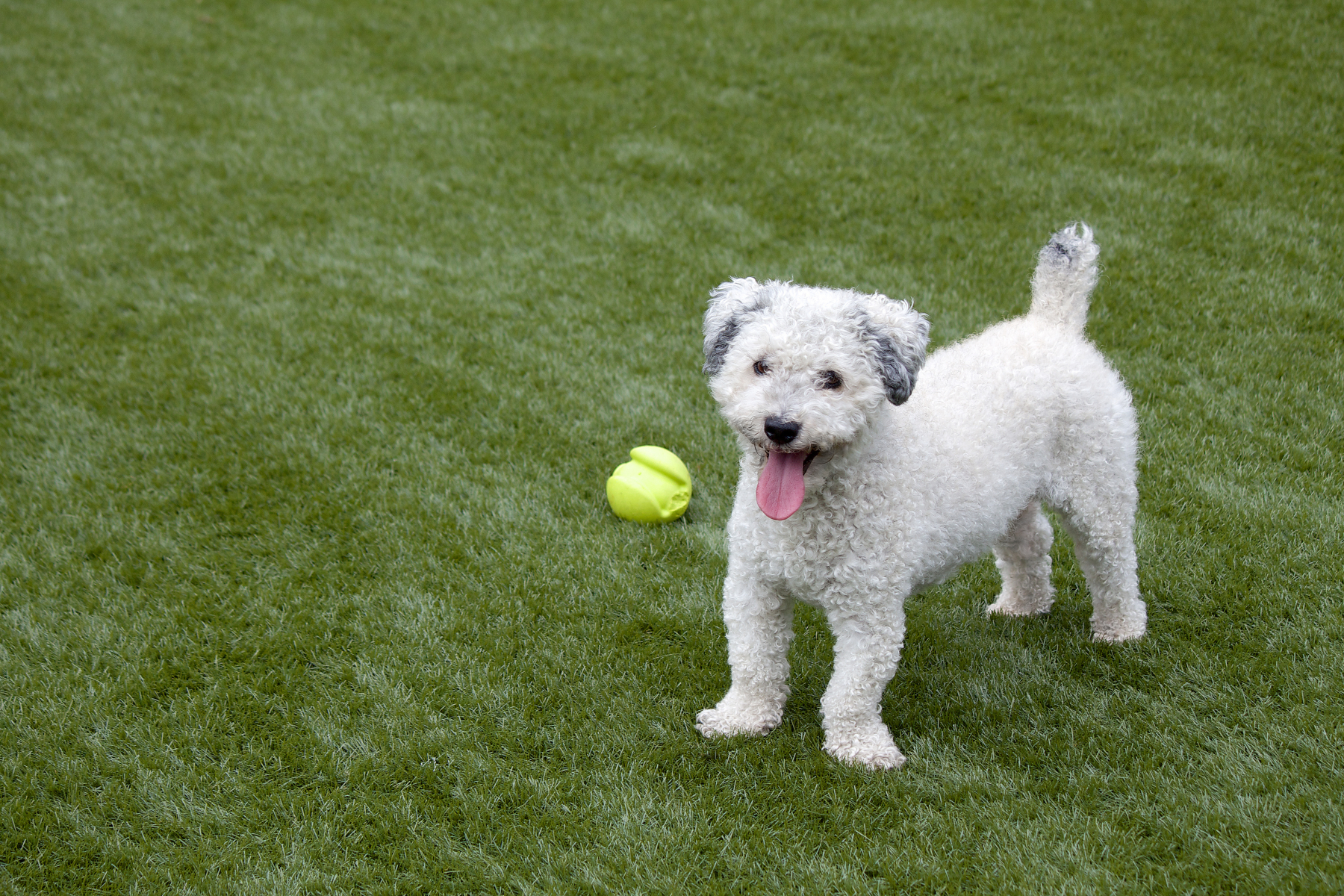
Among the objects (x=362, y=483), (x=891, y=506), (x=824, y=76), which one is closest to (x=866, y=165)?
(x=824, y=76)

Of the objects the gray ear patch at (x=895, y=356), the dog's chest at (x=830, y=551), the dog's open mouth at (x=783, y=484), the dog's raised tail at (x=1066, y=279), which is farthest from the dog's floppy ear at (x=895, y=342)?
the dog's raised tail at (x=1066, y=279)

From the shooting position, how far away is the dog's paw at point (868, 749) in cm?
354

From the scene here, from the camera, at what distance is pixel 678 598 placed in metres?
4.48

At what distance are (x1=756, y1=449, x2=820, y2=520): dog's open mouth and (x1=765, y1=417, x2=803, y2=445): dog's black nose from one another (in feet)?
0.37

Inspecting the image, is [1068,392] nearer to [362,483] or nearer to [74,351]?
[362,483]

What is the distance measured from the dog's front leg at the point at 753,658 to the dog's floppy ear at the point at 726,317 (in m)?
0.70

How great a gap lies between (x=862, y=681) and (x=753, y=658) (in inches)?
14.7

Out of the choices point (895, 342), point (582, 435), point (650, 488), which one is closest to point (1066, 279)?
point (895, 342)

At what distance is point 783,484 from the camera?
3.18m

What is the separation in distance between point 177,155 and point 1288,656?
818 centimetres

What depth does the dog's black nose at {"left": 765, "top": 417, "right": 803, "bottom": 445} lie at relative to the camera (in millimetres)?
3035

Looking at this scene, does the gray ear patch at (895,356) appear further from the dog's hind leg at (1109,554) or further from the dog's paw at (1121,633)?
the dog's paw at (1121,633)

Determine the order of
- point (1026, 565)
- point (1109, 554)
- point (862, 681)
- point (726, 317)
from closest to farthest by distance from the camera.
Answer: point (726, 317), point (862, 681), point (1109, 554), point (1026, 565)

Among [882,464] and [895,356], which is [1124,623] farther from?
[895,356]
